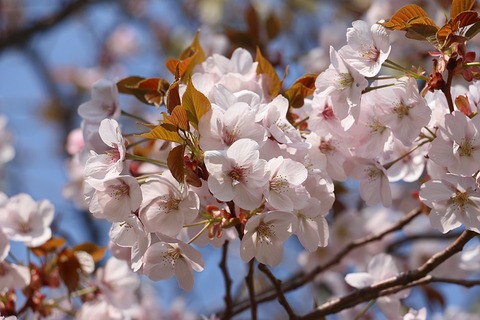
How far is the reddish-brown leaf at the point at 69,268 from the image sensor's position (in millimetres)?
1808

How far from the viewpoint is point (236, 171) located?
125 centimetres

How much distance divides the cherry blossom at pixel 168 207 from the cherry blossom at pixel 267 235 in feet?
0.37

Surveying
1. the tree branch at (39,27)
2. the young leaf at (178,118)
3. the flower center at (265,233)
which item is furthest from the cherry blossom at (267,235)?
the tree branch at (39,27)

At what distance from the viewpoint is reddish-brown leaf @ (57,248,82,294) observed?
5.93 ft

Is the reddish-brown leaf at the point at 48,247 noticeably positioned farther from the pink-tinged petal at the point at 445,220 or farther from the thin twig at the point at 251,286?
the pink-tinged petal at the point at 445,220

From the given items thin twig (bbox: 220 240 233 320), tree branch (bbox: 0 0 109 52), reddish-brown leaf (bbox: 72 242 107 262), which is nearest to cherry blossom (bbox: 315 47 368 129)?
thin twig (bbox: 220 240 233 320)

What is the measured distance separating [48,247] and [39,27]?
102 inches

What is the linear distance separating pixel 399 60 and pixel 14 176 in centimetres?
300

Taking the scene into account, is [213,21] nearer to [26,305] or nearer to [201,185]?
[26,305]

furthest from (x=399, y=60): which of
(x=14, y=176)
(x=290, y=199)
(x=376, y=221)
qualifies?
(x=14, y=176)

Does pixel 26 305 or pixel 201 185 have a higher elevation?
pixel 201 185

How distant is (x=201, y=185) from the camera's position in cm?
135

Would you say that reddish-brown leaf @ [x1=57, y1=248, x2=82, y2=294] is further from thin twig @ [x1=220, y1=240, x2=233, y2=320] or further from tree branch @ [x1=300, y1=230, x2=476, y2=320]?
tree branch @ [x1=300, y1=230, x2=476, y2=320]

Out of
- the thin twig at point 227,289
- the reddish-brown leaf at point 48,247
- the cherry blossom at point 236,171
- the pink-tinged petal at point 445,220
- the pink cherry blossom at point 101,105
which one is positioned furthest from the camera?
the reddish-brown leaf at point 48,247
